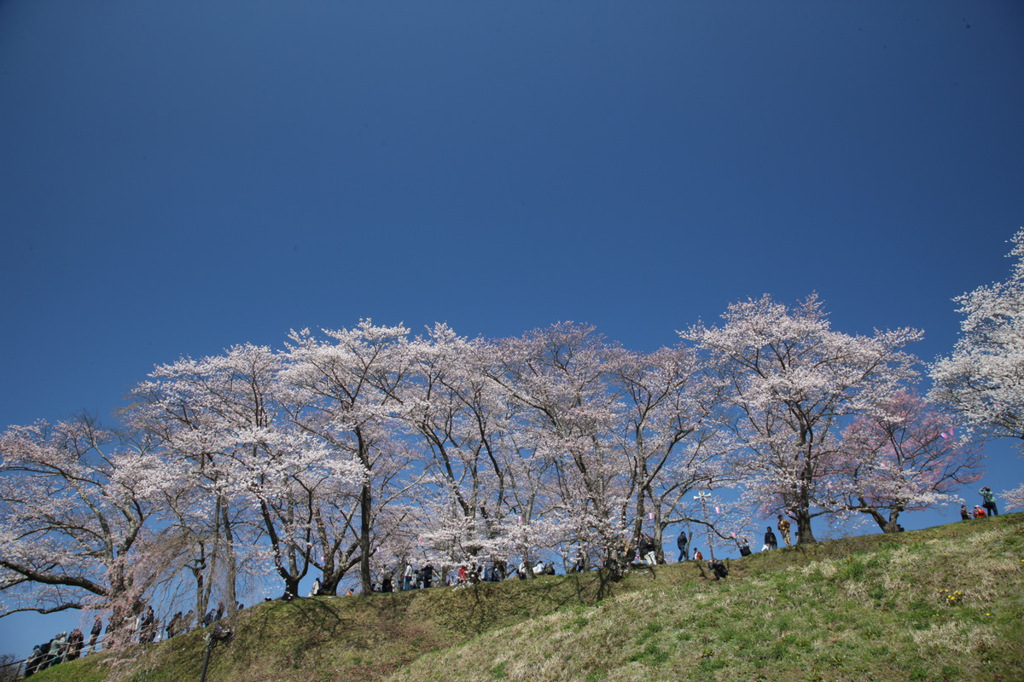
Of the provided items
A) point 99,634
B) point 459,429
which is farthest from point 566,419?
point 99,634

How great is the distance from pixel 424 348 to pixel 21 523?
58.1ft

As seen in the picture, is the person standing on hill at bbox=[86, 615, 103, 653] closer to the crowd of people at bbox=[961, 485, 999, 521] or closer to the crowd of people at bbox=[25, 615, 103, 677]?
the crowd of people at bbox=[25, 615, 103, 677]

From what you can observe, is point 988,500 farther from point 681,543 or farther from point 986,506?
point 681,543

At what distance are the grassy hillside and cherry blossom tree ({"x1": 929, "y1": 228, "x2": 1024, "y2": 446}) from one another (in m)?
4.85

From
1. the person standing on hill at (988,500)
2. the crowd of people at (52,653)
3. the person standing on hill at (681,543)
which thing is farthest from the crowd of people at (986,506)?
the crowd of people at (52,653)

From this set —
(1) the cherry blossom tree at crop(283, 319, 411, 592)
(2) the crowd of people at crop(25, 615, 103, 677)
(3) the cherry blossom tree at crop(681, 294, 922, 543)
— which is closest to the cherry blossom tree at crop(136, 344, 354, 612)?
(1) the cherry blossom tree at crop(283, 319, 411, 592)

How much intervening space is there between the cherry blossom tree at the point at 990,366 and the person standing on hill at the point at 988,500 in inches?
99.2

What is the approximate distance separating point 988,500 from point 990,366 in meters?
5.37

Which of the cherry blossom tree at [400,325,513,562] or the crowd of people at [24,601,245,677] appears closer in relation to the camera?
the crowd of people at [24,601,245,677]

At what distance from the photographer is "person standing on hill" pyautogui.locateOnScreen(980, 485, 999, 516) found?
19.9m

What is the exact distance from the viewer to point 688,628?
37.6 feet

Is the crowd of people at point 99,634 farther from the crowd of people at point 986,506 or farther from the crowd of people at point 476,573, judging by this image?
the crowd of people at point 986,506

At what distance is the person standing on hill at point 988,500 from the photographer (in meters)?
19.9

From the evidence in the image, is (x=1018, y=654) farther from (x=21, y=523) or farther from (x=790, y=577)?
(x=21, y=523)
